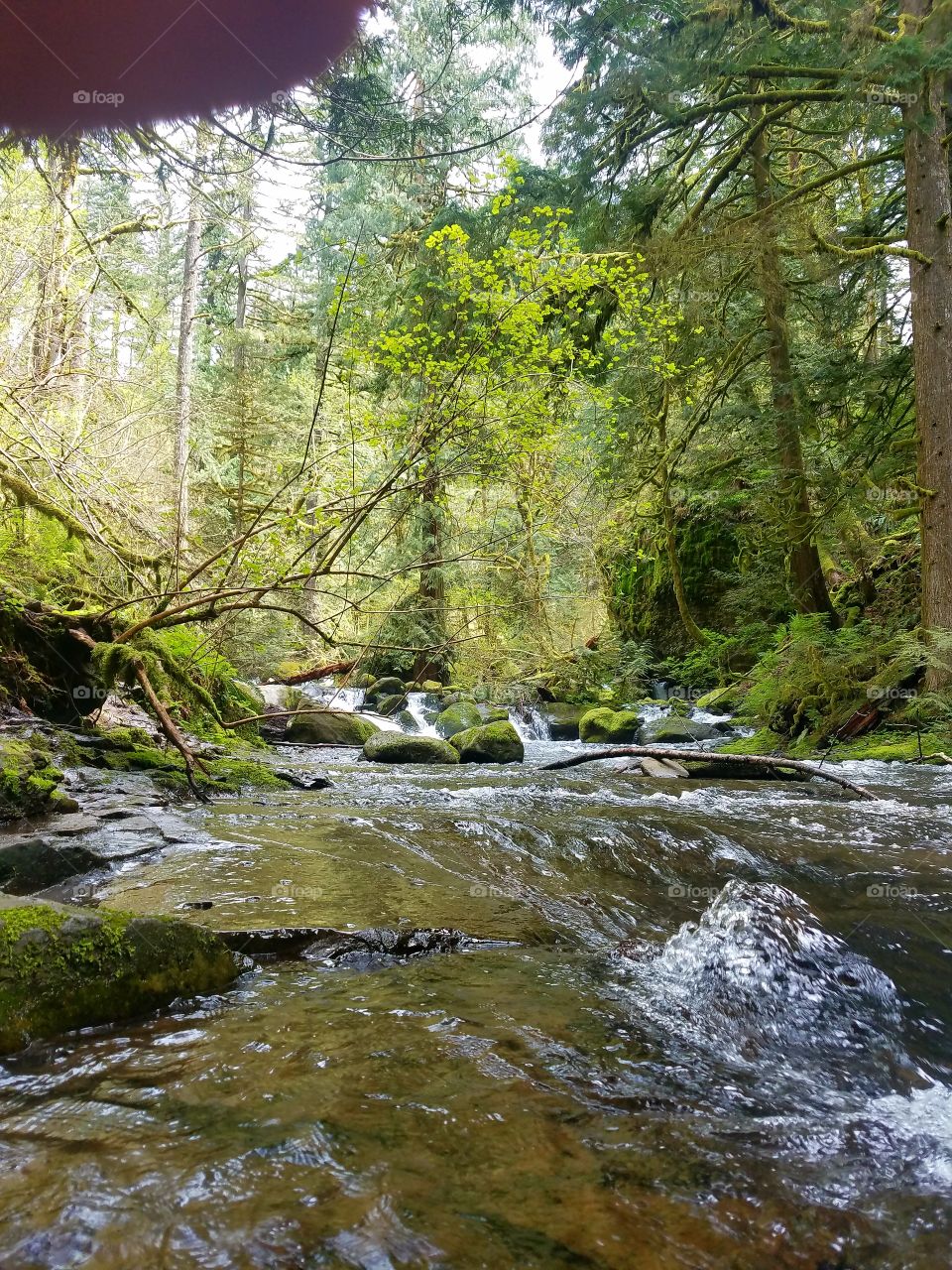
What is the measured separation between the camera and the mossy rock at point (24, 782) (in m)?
4.20

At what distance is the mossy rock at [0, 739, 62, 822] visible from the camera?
13.8 feet

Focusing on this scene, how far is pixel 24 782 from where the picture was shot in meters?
4.35

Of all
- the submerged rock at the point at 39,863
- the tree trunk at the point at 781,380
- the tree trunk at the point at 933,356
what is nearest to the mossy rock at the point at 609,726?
the tree trunk at the point at 781,380

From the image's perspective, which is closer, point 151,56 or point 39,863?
point 39,863

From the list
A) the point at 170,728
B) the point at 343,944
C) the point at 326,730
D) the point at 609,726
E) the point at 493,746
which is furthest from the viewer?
the point at 609,726

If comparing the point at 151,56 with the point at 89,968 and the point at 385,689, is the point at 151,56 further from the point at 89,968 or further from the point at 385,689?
the point at 385,689

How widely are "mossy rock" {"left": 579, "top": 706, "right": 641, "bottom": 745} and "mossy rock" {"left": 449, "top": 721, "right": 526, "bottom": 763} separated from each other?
2274 mm

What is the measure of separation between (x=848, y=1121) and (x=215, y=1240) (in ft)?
5.64

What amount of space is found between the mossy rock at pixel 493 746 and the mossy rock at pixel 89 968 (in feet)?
26.0

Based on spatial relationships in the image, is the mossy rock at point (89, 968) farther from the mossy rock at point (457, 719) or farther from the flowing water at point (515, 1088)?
the mossy rock at point (457, 719)

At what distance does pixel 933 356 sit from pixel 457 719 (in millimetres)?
9072

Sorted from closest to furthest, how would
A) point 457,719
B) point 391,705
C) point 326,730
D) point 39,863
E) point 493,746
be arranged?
point 39,863
point 493,746
point 326,730
point 457,719
point 391,705

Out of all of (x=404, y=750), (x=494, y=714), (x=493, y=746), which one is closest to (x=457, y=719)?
(x=494, y=714)

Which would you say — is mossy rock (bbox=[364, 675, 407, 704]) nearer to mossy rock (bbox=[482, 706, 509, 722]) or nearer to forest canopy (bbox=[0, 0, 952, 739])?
mossy rock (bbox=[482, 706, 509, 722])
